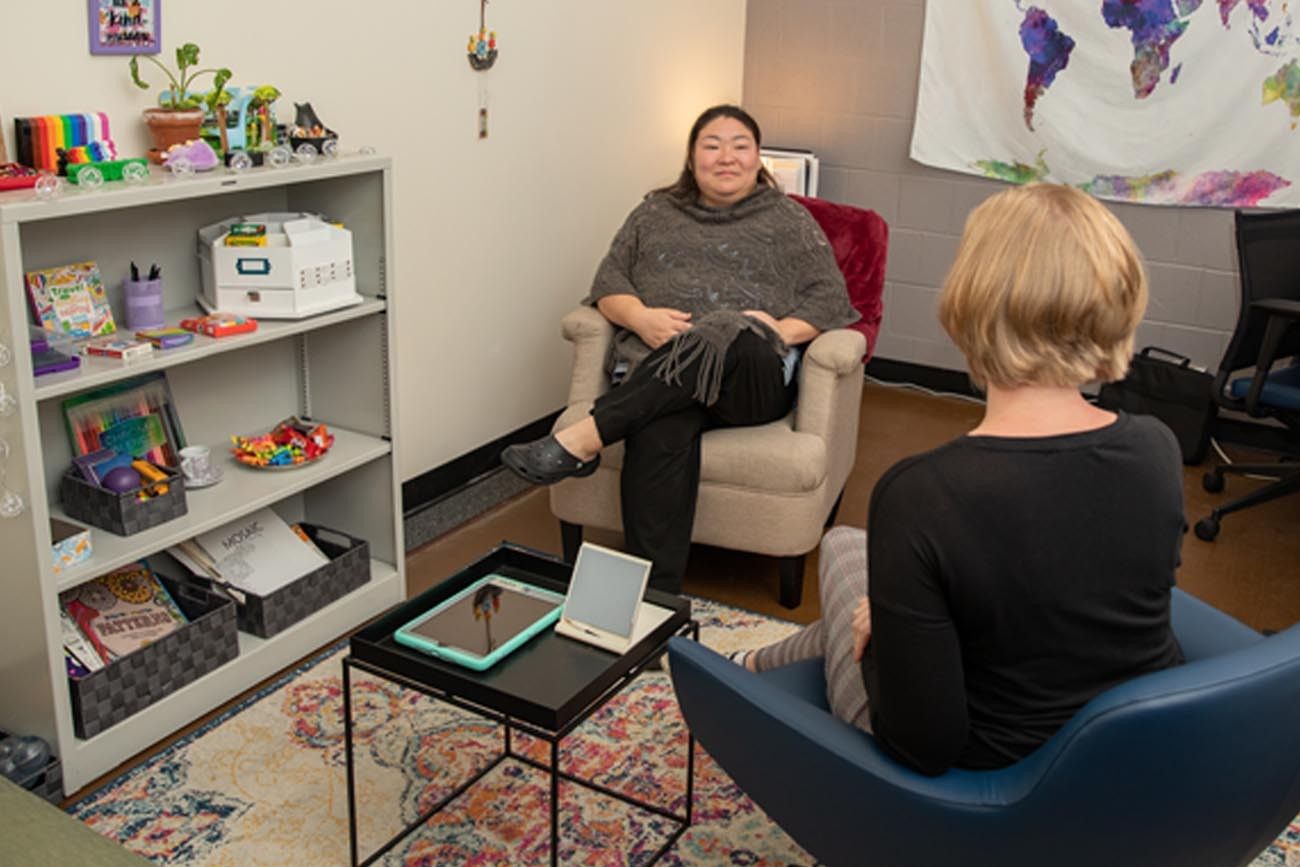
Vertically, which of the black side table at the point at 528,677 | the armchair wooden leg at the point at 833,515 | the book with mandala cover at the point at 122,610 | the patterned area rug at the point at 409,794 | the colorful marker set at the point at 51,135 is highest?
the colorful marker set at the point at 51,135

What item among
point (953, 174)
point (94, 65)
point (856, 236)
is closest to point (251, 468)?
point (94, 65)

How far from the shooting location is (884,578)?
4.97 ft

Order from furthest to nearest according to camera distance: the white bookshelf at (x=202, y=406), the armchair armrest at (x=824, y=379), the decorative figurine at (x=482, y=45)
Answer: the decorative figurine at (x=482, y=45) < the armchair armrest at (x=824, y=379) < the white bookshelf at (x=202, y=406)

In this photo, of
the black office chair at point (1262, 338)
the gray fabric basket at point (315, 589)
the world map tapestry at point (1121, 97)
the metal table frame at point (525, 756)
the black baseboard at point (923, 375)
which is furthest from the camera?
the black baseboard at point (923, 375)

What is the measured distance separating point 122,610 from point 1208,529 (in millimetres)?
2748

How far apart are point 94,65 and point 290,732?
132 centimetres

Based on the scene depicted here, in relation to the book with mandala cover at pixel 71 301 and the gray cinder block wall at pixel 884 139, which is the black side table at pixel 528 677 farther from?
the gray cinder block wall at pixel 884 139

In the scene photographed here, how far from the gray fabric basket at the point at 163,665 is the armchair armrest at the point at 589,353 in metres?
1.03

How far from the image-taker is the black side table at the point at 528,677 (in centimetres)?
194

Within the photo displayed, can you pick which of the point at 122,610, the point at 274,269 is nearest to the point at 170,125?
the point at 274,269

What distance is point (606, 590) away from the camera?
2150mm

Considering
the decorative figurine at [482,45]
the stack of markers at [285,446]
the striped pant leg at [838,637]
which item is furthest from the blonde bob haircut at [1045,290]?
the decorative figurine at [482,45]

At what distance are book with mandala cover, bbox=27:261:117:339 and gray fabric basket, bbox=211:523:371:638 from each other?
0.64 metres

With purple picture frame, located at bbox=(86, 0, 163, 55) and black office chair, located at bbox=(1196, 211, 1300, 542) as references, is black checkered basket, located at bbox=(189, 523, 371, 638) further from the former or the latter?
black office chair, located at bbox=(1196, 211, 1300, 542)
